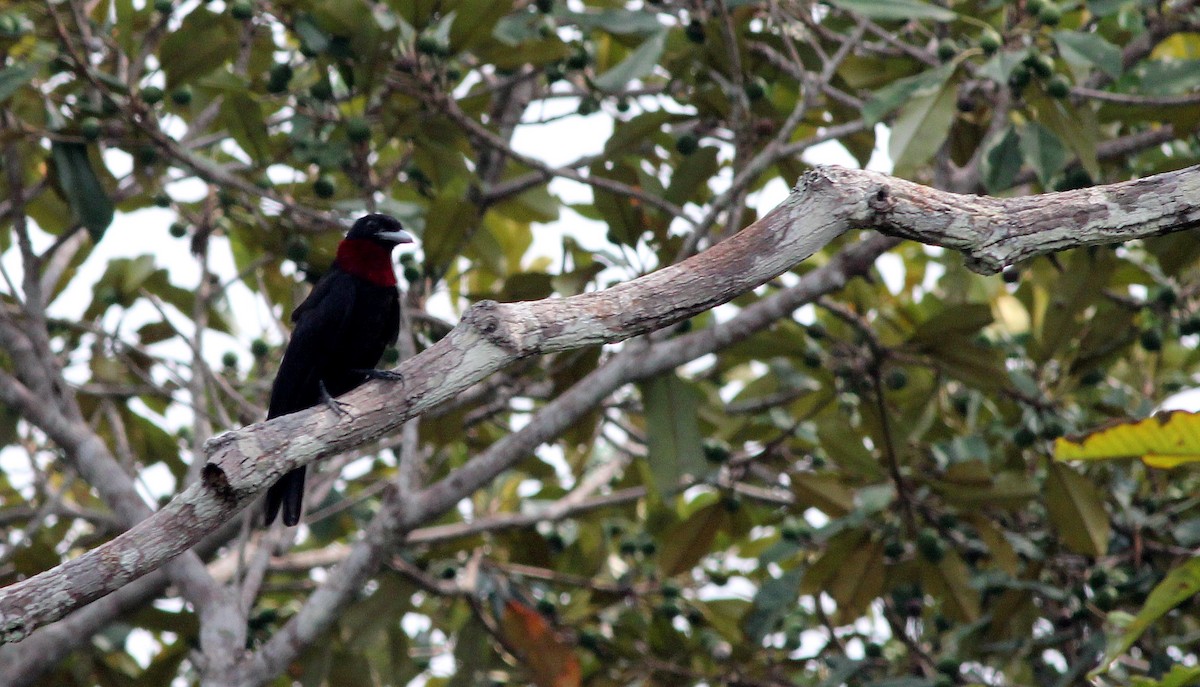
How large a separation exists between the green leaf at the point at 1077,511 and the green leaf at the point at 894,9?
58.4 inches

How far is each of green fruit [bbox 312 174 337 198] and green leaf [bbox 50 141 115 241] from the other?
73 centimetres

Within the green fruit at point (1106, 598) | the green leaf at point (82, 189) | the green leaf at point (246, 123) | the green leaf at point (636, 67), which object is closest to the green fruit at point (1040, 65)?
the green leaf at point (636, 67)

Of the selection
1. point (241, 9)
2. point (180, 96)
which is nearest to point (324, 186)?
point (180, 96)

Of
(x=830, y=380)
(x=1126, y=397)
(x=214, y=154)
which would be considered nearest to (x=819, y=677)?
(x=830, y=380)

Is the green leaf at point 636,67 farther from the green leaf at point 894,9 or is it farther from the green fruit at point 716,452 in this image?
the green fruit at point 716,452

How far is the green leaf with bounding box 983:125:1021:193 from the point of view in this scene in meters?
4.16

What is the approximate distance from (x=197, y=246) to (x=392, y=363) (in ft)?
2.71

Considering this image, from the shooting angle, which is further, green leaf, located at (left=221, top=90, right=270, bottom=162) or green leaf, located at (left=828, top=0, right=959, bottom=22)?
green leaf, located at (left=221, top=90, right=270, bottom=162)

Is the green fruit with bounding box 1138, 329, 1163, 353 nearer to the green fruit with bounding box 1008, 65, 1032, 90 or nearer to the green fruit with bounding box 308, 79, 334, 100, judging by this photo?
the green fruit with bounding box 1008, 65, 1032, 90

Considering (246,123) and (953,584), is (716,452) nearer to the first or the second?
(953,584)

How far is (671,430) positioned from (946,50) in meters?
1.52

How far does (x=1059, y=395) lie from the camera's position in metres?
4.76

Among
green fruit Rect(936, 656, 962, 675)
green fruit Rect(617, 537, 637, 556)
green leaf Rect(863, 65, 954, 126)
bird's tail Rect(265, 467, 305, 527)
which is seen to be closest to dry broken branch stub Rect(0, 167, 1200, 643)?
bird's tail Rect(265, 467, 305, 527)

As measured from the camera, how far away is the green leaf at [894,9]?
152 inches
